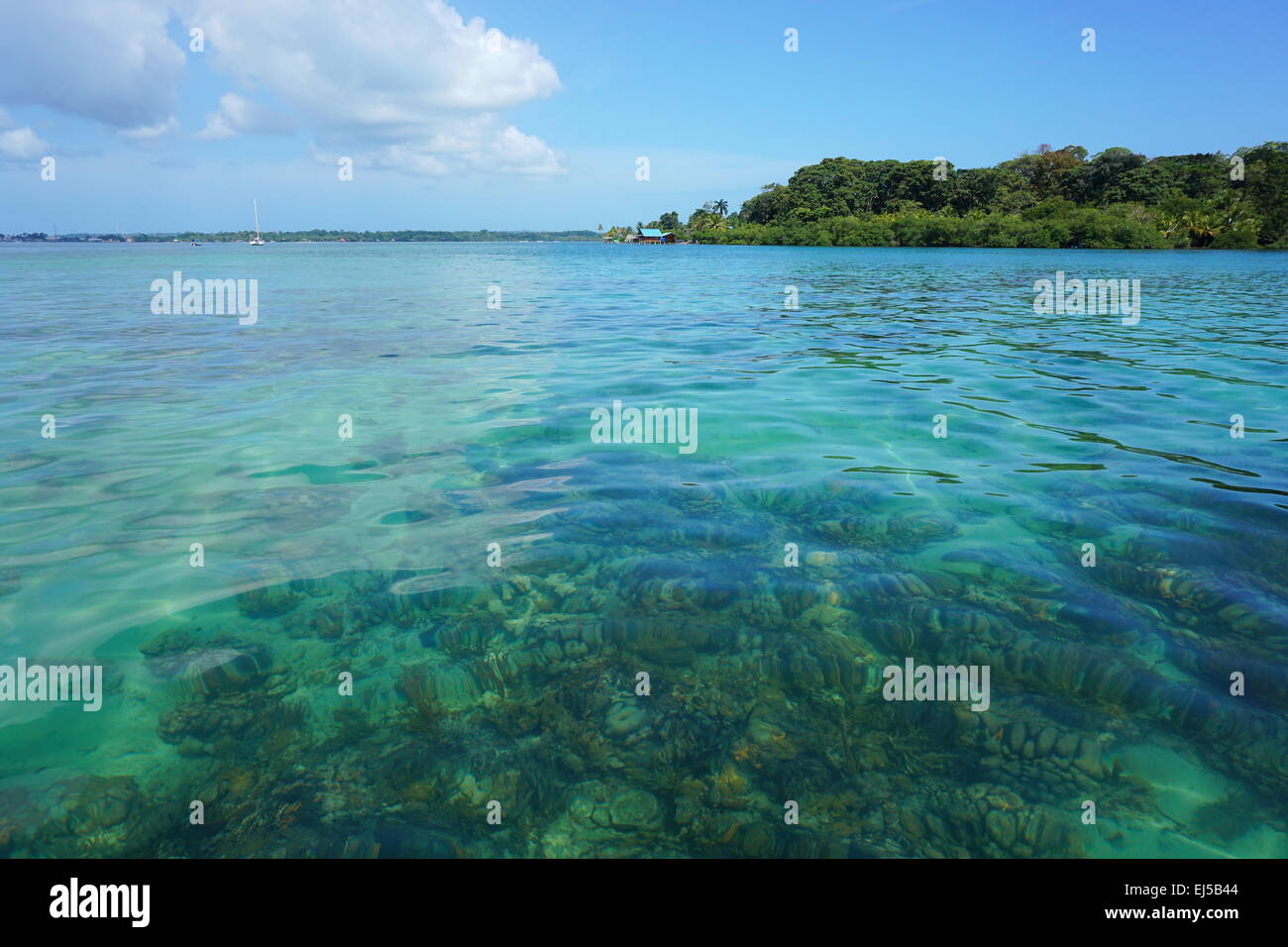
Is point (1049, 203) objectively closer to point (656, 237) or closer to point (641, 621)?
point (656, 237)

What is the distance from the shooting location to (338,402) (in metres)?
9.84

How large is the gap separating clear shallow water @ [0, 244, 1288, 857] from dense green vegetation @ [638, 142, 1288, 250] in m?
89.9

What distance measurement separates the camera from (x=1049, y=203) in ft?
→ 294

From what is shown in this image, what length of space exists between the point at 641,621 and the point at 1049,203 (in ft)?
347

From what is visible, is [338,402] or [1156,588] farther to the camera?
[338,402]

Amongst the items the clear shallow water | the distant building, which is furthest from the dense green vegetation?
the clear shallow water

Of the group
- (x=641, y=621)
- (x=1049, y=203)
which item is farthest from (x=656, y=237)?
(x=641, y=621)

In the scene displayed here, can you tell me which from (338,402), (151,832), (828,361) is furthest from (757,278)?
(151,832)

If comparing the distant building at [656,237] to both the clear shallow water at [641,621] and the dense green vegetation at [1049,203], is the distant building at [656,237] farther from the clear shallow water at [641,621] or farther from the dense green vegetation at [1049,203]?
the clear shallow water at [641,621]

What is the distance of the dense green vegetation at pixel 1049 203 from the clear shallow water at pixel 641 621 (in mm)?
89915

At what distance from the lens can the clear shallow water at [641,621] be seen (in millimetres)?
3049

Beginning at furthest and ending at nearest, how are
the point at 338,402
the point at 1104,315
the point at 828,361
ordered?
the point at 1104,315, the point at 828,361, the point at 338,402

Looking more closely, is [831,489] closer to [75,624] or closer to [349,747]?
[349,747]
